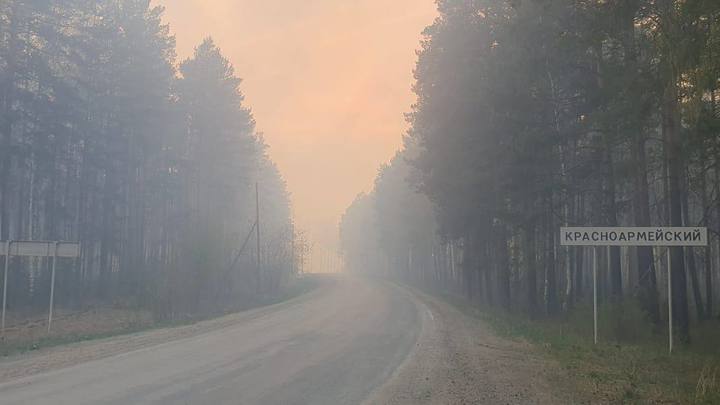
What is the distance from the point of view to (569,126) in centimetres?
2262

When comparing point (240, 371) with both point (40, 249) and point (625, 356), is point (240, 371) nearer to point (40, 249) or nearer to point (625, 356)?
point (625, 356)

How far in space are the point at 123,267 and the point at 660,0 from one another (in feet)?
109

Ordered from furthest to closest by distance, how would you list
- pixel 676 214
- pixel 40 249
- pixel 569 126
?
pixel 569 126 < pixel 40 249 < pixel 676 214

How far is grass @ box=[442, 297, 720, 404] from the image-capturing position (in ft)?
30.6

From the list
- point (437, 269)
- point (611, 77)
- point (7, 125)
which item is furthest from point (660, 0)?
point (437, 269)

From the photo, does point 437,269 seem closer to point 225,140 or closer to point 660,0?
point 225,140

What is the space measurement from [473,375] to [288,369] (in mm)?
3459

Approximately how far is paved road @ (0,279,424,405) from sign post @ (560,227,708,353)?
526cm

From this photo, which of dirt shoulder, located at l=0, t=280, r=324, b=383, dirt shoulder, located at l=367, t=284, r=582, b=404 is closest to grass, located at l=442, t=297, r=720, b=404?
dirt shoulder, located at l=367, t=284, r=582, b=404

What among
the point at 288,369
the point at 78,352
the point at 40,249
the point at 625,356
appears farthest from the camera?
the point at 40,249

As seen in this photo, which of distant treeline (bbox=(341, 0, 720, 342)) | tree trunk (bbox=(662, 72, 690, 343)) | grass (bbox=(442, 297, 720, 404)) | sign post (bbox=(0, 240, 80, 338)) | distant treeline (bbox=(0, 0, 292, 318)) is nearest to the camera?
grass (bbox=(442, 297, 720, 404))

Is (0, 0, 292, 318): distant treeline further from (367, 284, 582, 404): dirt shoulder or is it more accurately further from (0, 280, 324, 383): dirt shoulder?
(367, 284, 582, 404): dirt shoulder

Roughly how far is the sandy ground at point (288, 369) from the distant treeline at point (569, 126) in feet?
18.9

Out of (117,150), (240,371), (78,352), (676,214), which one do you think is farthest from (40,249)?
(676,214)
